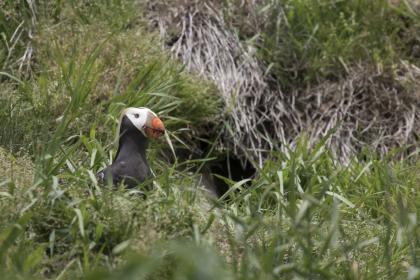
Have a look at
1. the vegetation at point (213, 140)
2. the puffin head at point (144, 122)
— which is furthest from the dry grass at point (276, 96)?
the puffin head at point (144, 122)

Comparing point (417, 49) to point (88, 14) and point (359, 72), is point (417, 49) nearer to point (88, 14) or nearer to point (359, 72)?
point (359, 72)

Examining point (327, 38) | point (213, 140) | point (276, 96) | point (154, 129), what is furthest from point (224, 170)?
point (154, 129)

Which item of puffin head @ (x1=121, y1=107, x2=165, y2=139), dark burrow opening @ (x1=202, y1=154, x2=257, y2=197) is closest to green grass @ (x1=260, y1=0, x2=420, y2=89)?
dark burrow opening @ (x1=202, y1=154, x2=257, y2=197)

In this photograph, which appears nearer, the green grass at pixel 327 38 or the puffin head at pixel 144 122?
the puffin head at pixel 144 122

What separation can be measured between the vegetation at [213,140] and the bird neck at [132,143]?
16 cm

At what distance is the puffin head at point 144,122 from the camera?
147 inches

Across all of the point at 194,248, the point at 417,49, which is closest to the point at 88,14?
the point at 417,49

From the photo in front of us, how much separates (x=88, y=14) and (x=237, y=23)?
0.95 meters

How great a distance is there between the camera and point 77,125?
4340 millimetres

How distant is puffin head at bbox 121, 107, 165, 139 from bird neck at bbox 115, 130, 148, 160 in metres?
Result: 0.03

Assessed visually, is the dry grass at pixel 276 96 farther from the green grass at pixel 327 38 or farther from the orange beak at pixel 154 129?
the orange beak at pixel 154 129

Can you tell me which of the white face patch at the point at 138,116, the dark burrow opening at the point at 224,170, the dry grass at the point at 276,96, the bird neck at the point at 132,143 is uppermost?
the white face patch at the point at 138,116

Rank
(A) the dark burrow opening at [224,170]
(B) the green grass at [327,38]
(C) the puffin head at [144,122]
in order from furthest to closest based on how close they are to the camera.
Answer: (B) the green grass at [327,38] → (A) the dark burrow opening at [224,170] → (C) the puffin head at [144,122]

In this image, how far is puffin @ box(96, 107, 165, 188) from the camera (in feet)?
11.9
